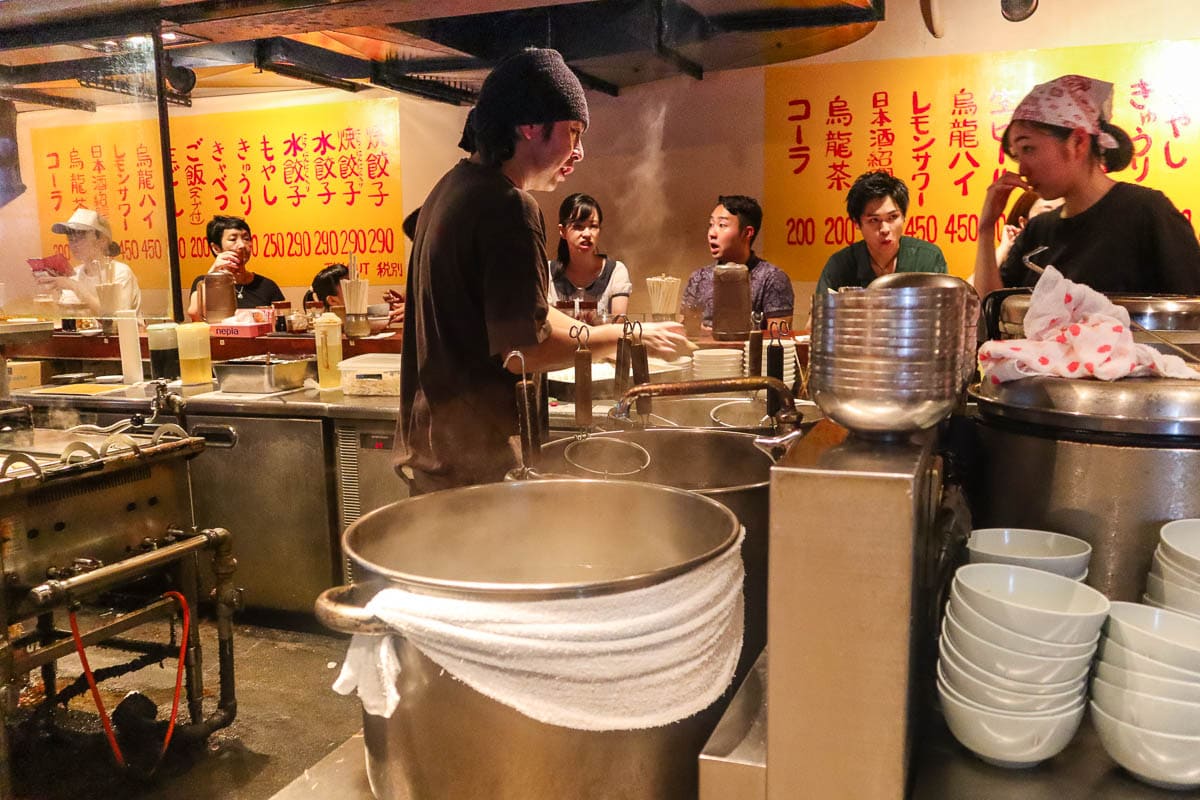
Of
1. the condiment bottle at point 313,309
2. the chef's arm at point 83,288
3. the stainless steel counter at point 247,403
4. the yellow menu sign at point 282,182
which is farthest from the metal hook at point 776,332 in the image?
the yellow menu sign at point 282,182

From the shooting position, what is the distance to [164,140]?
414cm

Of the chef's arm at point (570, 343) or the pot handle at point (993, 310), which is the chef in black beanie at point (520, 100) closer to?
the chef's arm at point (570, 343)

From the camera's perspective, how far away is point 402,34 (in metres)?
3.78

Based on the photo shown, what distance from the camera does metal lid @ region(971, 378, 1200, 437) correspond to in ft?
4.00

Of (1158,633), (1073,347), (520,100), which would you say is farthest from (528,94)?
(1158,633)

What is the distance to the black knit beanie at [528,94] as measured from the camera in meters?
2.21

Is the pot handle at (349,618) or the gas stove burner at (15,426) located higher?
the pot handle at (349,618)

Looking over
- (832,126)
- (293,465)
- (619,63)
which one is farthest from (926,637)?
(832,126)

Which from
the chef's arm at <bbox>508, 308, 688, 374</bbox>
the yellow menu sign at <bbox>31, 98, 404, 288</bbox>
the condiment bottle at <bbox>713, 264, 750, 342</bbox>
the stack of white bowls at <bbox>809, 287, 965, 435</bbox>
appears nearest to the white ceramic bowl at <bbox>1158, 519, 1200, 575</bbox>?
the stack of white bowls at <bbox>809, 287, 965, 435</bbox>

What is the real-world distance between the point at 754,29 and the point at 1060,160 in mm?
1572

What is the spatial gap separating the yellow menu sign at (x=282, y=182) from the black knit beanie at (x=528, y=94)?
15.3 feet

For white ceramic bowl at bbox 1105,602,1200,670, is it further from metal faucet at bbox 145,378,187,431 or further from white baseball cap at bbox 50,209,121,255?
white baseball cap at bbox 50,209,121,255

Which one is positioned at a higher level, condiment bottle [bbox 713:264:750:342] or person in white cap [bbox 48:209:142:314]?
person in white cap [bbox 48:209:142:314]

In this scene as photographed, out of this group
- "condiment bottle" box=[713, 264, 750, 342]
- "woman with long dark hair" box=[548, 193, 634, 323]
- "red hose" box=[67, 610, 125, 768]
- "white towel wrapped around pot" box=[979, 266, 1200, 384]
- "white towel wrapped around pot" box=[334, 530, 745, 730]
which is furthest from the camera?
"woman with long dark hair" box=[548, 193, 634, 323]
